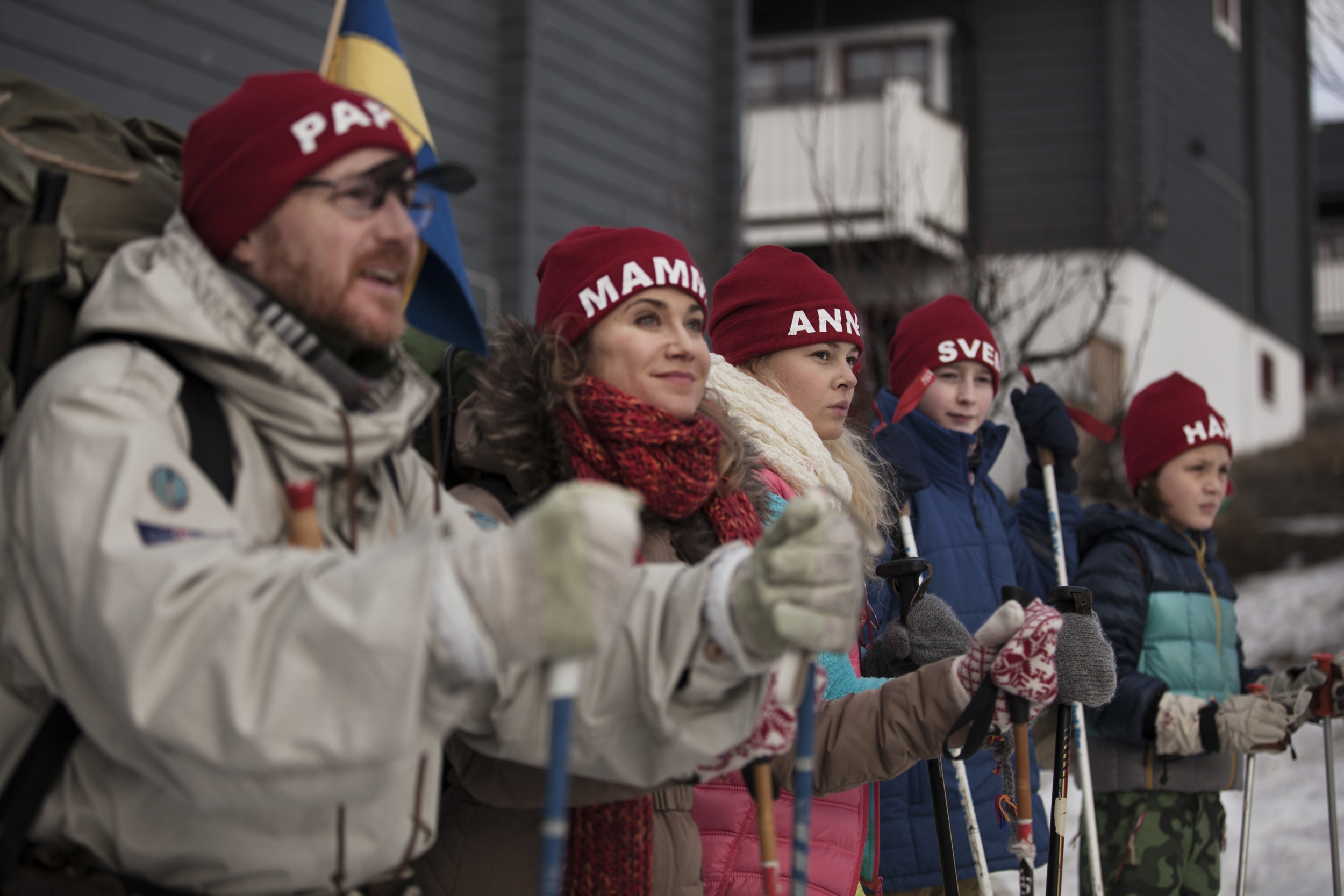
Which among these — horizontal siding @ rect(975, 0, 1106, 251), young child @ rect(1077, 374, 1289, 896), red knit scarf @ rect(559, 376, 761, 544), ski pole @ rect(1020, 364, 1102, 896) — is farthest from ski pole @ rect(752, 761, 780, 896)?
horizontal siding @ rect(975, 0, 1106, 251)

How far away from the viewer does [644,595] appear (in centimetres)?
193

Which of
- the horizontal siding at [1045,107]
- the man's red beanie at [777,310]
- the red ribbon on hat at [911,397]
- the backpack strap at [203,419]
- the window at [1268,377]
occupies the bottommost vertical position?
the backpack strap at [203,419]

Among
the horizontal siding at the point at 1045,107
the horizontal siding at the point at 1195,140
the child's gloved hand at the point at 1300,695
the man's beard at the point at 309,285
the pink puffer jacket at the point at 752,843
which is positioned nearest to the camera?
the man's beard at the point at 309,285

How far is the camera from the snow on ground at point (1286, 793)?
6.09 metres

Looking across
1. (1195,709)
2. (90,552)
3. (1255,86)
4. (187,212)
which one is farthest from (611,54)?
(1255,86)

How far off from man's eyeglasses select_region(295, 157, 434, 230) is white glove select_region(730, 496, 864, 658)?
82cm

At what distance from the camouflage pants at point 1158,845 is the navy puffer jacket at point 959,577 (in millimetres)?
527

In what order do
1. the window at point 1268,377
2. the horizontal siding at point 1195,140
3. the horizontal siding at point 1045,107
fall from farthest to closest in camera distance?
1. the window at point 1268,377
2. the horizontal siding at point 1195,140
3. the horizontal siding at point 1045,107

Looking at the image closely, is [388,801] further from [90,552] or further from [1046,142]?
[1046,142]

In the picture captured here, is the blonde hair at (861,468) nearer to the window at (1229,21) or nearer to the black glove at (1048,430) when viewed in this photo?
the black glove at (1048,430)

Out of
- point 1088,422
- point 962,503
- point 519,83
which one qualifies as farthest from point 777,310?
point 519,83

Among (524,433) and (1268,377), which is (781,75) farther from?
(524,433)

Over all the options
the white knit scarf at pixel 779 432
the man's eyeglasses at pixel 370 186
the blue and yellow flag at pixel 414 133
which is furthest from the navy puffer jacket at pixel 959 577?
the man's eyeglasses at pixel 370 186

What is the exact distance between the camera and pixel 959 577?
3738mm
